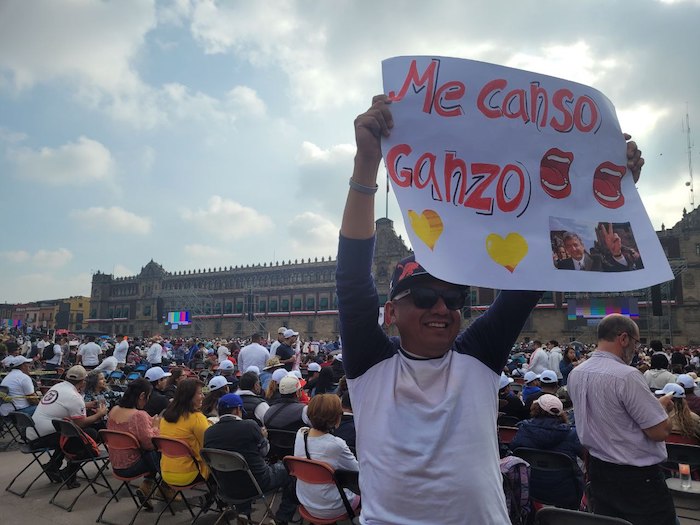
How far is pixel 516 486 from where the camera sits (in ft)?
11.6

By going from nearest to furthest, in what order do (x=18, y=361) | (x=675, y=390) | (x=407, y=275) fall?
(x=407, y=275) < (x=675, y=390) < (x=18, y=361)

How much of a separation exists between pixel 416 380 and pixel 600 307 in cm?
4355

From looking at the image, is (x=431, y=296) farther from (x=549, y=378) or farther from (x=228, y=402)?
(x=549, y=378)

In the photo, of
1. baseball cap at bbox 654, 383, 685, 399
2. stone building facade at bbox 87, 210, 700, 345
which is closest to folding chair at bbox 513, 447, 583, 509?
baseball cap at bbox 654, 383, 685, 399

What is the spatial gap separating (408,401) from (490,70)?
1274 mm

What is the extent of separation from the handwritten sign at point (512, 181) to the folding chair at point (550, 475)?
2.75m

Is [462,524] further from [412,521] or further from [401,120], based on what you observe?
[401,120]

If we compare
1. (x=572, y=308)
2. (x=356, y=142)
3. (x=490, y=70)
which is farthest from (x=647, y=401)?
(x=572, y=308)

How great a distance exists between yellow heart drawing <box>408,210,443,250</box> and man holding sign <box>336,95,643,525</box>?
0.32 feet

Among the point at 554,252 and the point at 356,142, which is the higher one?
the point at 356,142

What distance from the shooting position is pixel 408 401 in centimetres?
150

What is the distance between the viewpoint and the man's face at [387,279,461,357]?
61.4 inches

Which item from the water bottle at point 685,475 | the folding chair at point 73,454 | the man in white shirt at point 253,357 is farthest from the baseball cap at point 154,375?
the water bottle at point 685,475

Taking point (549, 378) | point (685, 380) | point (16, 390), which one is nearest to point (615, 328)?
point (549, 378)
